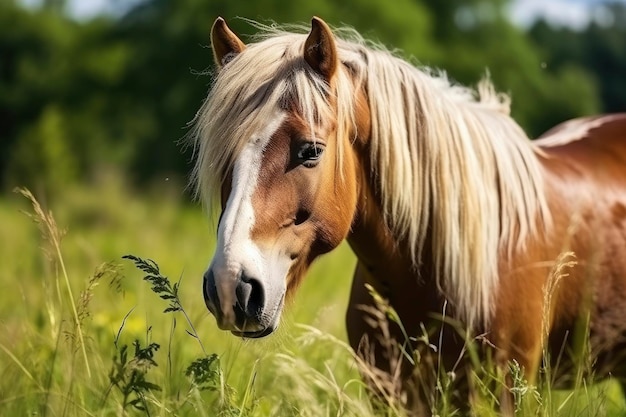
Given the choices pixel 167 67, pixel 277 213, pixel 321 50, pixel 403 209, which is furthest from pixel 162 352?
pixel 167 67

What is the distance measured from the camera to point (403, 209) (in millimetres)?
2811

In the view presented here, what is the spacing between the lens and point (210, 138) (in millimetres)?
2557

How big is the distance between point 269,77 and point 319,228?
1.52ft

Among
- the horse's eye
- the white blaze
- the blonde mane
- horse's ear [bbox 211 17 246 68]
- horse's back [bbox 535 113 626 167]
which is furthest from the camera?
horse's back [bbox 535 113 626 167]

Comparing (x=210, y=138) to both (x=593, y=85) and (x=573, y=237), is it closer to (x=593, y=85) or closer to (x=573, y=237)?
(x=573, y=237)

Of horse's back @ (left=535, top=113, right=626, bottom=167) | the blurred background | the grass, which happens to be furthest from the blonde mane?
the blurred background

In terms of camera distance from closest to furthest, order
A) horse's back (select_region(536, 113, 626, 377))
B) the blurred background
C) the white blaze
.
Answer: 1. the white blaze
2. horse's back (select_region(536, 113, 626, 377))
3. the blurred background

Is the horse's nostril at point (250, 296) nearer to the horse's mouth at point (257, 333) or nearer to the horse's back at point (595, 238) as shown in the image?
the horse's mouth at point (257, 333)

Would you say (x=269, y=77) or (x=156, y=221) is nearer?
(x=269, y=77)

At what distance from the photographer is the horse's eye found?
247 cm

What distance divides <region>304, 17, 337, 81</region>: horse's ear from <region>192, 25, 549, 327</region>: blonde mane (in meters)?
0.03

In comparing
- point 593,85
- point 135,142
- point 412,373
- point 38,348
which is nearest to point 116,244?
point 38,348

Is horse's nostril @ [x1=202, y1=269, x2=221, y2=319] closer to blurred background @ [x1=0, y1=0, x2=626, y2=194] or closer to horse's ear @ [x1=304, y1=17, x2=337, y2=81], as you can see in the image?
horse's ear @ [x1=304, y1=17, x2=337, y2=81]

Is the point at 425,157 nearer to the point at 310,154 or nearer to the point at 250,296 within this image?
the point at 310,154
